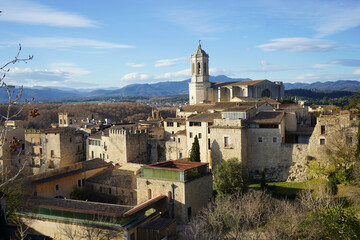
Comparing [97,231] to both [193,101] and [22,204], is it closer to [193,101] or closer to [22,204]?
[22,204]

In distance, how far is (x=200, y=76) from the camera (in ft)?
208

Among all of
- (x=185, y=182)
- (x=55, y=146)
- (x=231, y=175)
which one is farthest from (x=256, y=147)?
(x=55, y=146)

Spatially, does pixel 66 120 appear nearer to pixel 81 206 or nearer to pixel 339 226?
pixel 81 206

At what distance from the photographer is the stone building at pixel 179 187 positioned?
22406 mm

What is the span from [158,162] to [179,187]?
11.8 meters

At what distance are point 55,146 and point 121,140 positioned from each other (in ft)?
27.9

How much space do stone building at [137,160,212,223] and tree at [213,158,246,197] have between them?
169cm

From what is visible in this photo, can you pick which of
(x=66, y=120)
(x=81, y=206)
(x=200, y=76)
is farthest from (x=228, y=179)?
(x=200, y=76)

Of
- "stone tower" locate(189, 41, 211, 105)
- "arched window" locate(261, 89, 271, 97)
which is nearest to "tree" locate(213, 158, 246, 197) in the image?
"arched window" locate(261, 89, 271, 97)

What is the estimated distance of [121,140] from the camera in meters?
34.9

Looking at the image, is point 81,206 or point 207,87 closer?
point 81,206

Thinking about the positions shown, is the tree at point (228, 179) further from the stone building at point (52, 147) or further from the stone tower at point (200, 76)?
the stone tower at point (200, 76)

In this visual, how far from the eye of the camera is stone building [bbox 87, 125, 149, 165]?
1372 inches

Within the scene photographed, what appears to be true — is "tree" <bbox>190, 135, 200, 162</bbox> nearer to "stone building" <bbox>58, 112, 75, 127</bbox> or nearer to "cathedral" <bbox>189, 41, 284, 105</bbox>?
"cathedral" <bbox>189, 41, 284, 105</bbox>
